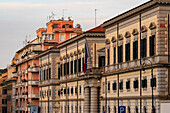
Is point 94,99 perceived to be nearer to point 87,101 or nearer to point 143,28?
point 87,101

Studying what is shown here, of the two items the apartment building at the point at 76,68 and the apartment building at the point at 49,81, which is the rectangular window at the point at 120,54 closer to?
the apartment building at the point at 76,68

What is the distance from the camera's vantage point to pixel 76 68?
10562 cm

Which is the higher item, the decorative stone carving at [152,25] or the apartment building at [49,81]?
the decorative stone carving at [152,25]

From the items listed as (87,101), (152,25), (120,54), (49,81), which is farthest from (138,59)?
(49,81)

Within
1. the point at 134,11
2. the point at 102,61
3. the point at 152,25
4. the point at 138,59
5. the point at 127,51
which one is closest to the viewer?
the point at 152,25

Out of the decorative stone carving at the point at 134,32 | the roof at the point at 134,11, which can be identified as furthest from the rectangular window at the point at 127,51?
the roof at the point at 134,11

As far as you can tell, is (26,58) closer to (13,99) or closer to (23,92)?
(23,92)

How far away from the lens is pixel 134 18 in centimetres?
7719

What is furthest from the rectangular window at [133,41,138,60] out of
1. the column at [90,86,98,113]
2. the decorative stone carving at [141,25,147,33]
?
the column at [90,86,98,113]

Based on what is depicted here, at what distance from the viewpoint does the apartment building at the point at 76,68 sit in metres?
96.5

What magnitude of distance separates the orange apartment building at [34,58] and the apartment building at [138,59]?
56383 millimetres

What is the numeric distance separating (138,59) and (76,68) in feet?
103

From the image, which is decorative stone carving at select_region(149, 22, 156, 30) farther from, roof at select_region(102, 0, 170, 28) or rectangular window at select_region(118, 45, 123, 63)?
rectangular window at select_region(118, 45, 123, 63)

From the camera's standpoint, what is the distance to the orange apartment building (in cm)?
14512
